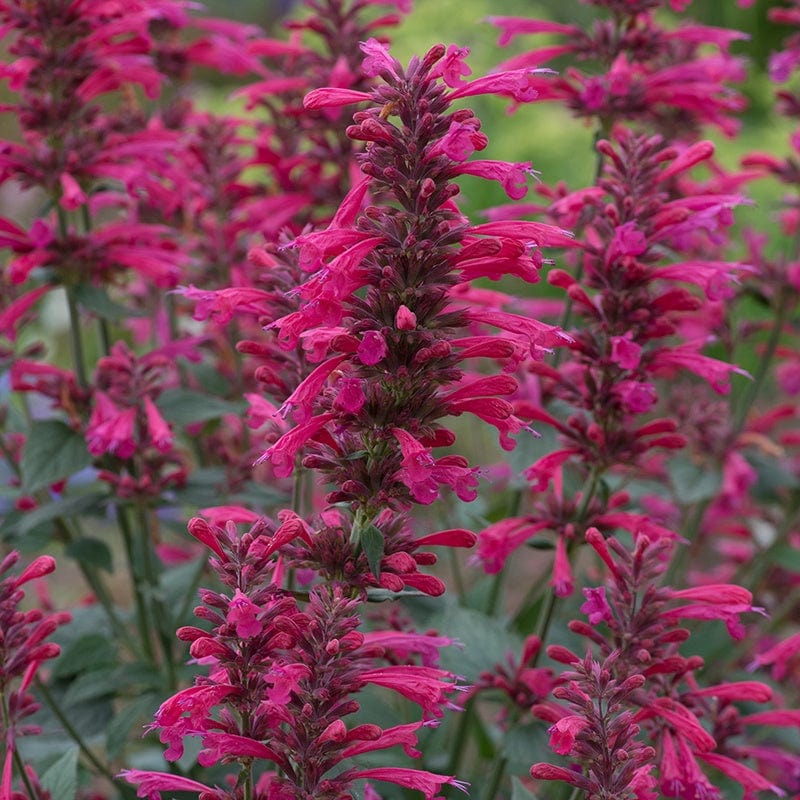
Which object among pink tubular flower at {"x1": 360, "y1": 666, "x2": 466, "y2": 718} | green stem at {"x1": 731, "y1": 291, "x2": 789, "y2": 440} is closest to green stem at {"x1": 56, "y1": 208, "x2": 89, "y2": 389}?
pink tubular flower at {"x1": 360, "y1": 666, "x2": 466, "y2": 718}

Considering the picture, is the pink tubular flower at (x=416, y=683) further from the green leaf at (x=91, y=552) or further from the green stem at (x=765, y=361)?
the green stem at (x=765, y=361)

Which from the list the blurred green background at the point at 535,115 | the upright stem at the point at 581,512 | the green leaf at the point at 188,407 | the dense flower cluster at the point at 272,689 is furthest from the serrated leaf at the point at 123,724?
the blurred green background at the point at 535,115

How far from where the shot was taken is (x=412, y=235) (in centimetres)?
162

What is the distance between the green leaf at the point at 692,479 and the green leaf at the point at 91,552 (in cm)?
161

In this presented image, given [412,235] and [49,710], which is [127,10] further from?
[49,710]

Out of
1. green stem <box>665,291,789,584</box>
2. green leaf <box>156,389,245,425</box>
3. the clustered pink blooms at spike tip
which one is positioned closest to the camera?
the clustered pink blooms at spike tip

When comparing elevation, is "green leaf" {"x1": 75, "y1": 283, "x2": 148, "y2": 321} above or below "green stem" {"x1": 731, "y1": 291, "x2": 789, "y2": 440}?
above

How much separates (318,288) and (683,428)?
81.1 inches

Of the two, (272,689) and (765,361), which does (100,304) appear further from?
(765,361)

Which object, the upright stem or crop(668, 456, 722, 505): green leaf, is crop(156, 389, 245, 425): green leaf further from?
crop(668, 456, 722, 505): green leaf

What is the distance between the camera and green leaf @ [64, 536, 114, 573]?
2.74m

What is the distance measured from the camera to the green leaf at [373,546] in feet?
5.35

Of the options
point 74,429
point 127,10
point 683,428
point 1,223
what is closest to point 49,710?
point 74,429

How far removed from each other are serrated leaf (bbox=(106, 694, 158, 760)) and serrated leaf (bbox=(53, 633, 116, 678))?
0.18m
